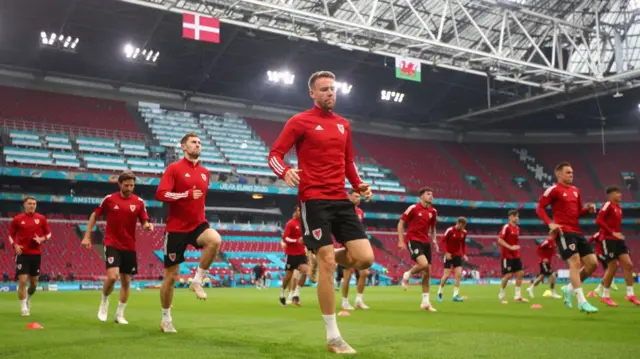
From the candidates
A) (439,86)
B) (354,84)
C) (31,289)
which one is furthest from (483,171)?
(31,289)

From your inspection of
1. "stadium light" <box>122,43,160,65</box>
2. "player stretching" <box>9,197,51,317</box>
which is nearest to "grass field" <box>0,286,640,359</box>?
"player stretching" <box>9,197,51,317</box>

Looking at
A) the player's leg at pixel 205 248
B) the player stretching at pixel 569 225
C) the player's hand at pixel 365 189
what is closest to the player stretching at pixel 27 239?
the player's leg at pixel 205 248

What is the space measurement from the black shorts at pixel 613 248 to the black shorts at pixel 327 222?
29.4ft

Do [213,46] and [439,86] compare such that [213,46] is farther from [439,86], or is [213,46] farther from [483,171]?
[483,171]

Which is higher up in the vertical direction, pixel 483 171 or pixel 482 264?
pixel 483 171

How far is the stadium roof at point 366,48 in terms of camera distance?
3247 centimetres

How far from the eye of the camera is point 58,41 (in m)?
37.1

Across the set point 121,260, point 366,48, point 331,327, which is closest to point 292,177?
point 331,327

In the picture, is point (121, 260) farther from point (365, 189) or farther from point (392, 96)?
point (392, 96)

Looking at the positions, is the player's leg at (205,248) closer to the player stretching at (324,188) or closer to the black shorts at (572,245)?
the player stretching at (324,188)

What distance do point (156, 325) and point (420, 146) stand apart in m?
48.5

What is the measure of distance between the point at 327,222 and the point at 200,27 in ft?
75.5

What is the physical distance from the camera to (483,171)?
56.6 metres

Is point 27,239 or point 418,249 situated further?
point 418,249
